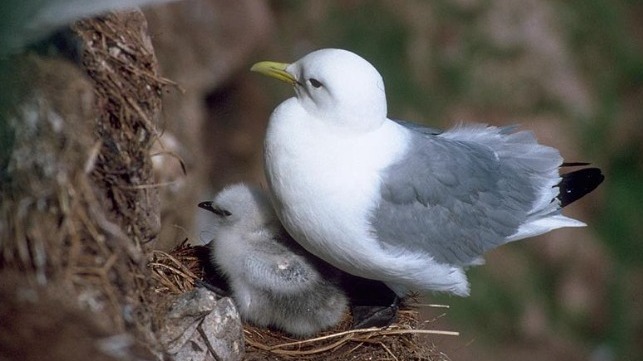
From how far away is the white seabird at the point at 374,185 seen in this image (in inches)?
81.7

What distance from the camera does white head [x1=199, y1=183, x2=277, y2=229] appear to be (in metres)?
2.38

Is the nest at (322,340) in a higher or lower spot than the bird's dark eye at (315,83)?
lower

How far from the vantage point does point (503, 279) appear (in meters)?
4.73

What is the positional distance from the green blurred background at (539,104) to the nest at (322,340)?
2.23 meters

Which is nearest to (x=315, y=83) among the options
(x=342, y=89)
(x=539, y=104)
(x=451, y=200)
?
(x=342, y=89)

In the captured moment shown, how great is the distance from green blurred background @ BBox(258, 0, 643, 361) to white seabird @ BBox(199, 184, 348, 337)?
2.30m

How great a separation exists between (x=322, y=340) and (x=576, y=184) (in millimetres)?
771

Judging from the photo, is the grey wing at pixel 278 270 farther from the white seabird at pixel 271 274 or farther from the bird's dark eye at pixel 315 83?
the bird's dark eye at pixel 315 83

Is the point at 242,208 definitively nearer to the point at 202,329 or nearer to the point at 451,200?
the point at 202,329

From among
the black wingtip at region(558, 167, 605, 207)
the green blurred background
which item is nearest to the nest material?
the black wingtip at region(558, 167, 605, 207)

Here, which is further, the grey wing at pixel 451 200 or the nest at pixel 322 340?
the nest at pixel 322 340

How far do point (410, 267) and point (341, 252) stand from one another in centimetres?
17

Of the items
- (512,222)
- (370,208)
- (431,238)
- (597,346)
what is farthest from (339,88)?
(597,346)

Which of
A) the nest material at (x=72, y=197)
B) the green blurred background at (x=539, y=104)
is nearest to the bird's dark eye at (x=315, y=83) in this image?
the nest material at (x=72, y=197)
